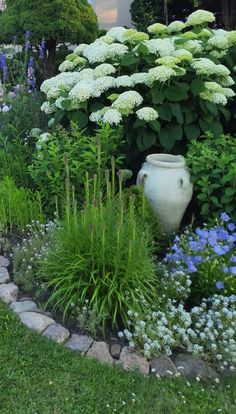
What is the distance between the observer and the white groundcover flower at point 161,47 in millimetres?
4207

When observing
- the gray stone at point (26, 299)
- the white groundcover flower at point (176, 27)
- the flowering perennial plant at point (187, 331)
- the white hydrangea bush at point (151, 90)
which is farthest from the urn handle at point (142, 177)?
the white groundcover flower at point (176, 27)

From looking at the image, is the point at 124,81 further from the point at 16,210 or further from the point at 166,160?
the point at 16,210

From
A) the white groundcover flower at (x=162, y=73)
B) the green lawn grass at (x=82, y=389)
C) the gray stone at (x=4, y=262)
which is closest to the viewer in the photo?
the green lawn grass at (x=82, y=389)

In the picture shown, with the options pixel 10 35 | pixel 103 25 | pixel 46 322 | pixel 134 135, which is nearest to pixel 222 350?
pixel 46 322

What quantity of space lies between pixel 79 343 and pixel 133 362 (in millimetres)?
304

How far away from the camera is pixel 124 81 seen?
161 inches

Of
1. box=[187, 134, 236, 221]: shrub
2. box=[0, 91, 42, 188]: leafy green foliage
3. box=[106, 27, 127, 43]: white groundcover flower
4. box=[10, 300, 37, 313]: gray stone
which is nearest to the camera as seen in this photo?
box=[10, 300, 37, 313]: gray stone

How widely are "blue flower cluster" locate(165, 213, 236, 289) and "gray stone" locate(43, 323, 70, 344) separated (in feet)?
2.60

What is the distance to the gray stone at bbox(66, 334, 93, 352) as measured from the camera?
9.10 ft

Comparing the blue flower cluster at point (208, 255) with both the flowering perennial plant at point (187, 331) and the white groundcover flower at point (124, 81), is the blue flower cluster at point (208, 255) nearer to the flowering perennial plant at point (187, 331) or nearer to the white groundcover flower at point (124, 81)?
the flowering perennial plant at point (187, 331)

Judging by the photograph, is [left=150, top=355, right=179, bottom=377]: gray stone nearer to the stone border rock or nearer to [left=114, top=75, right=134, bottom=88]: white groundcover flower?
the stone border rock

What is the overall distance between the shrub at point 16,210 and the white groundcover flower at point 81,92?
0.85 metres

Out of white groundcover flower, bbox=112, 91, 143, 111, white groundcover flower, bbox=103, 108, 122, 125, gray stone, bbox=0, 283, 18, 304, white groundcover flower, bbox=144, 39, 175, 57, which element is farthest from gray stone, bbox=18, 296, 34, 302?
white groundcover flower, bbox=144, 39, 175, 57

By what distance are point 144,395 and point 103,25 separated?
9.51 metres
